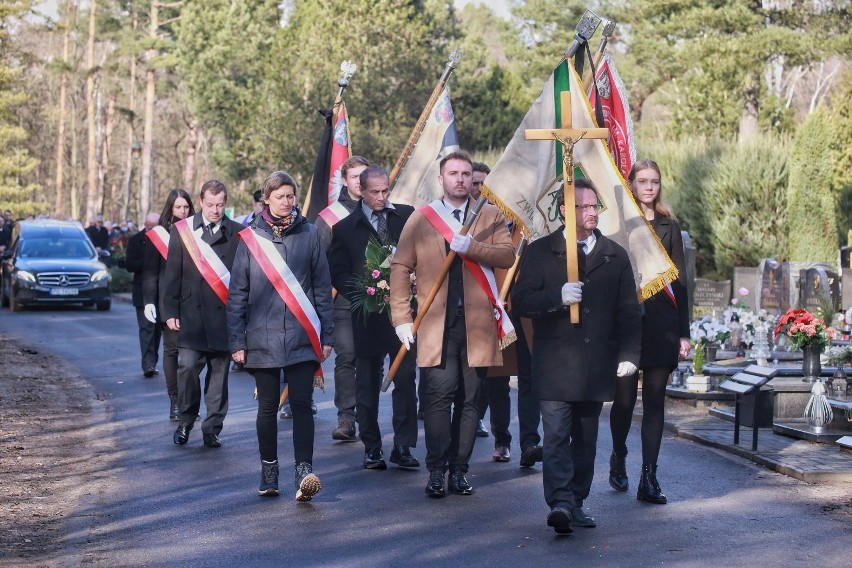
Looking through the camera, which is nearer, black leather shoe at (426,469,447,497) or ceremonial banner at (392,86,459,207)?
black leather shoe at (426,469,447,497)

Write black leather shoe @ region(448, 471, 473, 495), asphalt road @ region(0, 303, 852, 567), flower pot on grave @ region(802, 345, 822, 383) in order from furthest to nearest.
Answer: flower pot on grave @ region(802, 345, 822, 383), black leather shoe @ region(448, 471, 473, 495), asphalt road @ region(0, 303, 852, 567)

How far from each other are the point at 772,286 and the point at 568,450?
51.9 feet

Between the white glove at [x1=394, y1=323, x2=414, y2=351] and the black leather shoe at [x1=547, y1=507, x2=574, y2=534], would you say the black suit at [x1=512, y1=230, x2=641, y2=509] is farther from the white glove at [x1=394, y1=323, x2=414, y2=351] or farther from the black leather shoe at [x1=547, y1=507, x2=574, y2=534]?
the white glove at [x1=394, y1=323, x2=414, y2=351]

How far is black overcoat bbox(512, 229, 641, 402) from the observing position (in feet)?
25.6

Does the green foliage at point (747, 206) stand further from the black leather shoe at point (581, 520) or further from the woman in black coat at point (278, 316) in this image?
the black leather shoe at point (581, 520)

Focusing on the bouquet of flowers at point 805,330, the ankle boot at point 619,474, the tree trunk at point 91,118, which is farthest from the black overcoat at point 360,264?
the tree trunk at point 91,118

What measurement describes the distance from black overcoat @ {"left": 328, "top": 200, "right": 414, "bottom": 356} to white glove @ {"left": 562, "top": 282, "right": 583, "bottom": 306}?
2719mm

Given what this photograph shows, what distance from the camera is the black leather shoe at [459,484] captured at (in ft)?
29.5

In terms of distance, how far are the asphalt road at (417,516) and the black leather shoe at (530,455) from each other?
0.08 meters

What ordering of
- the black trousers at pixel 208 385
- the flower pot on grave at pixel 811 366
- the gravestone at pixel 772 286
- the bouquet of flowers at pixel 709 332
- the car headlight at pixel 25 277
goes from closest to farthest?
the black trousers at pixel 208 385
the flower pot on grave at pixel 811 366
the bouquet of flowers at pixel 709 332
the gravestone at pixel 772 286
the car headlight at pixel 25 277

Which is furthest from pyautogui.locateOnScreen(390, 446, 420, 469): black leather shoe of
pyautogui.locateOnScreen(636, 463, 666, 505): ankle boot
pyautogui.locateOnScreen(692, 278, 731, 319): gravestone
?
pyautogui.locateOnScreen(692, 278, 731, 319): gravestone

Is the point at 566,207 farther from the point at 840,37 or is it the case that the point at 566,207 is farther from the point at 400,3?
the point at 400,3

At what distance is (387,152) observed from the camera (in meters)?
41.1

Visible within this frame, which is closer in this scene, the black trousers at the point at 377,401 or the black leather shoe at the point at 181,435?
the black trousers at the point at 377,401
